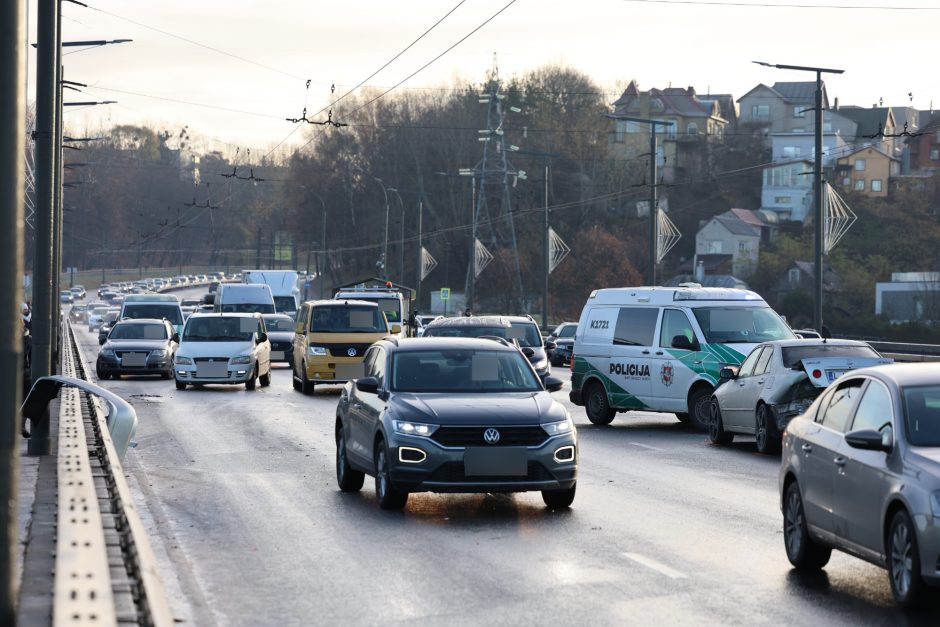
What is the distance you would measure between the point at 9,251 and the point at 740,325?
19414 mm

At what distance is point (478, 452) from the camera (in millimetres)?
12664

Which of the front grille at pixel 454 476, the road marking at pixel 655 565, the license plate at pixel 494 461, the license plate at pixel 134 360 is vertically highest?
the license plate at pixel 494 461

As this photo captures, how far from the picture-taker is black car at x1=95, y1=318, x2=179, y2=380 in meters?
38.3

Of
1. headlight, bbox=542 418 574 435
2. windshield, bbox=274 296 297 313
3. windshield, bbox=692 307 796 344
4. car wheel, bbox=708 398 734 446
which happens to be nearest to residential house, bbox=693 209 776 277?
windshield, bbox=274 296 297 313

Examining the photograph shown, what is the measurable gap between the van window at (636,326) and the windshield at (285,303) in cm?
3607

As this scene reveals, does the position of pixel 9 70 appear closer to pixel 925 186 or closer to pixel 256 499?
pixel 256 499

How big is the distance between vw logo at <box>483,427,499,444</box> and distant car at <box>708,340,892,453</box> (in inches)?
276

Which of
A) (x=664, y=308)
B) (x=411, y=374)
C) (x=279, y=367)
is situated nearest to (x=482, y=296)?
(x=279, y=367)

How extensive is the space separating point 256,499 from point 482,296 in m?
86.4

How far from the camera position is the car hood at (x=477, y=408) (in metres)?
12.8

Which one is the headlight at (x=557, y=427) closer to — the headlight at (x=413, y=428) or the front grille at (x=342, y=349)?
the headlight at (x=413, y=428)

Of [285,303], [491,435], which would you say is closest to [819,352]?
[491,435]

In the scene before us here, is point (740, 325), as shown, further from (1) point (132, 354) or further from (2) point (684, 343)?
(1) point (132, 354)

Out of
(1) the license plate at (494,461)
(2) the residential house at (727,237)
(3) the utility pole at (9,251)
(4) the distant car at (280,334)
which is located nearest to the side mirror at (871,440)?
(1) the license plate at (494,461)
